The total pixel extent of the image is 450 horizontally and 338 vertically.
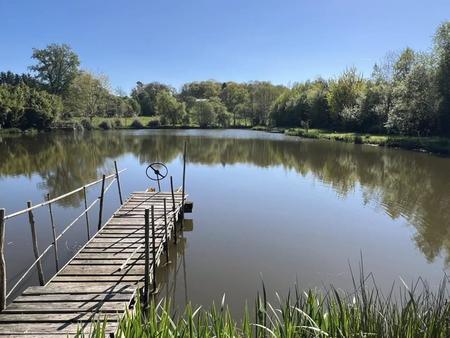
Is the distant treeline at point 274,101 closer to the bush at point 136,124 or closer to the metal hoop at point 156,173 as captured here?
the bush at point 136,124

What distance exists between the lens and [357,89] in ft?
192

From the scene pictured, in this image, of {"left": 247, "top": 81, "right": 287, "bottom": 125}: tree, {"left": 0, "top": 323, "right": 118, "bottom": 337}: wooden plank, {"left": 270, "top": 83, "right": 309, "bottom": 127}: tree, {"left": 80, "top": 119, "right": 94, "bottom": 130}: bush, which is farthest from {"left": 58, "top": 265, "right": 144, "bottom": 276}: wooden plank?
{"left": 247, "top": 81, "right": 287, "bottom": 125}: tree

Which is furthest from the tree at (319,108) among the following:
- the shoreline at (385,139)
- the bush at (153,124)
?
the bush at (153,124)

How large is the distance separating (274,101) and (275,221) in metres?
72.6

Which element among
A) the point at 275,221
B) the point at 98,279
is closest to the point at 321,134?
the point at 275,221

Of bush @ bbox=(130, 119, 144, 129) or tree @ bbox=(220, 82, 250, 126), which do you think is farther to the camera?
tree @ bbox=(220, 82, 250, 126)

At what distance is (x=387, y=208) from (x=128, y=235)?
11183 mm

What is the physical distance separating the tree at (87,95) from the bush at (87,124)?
11.5 ft

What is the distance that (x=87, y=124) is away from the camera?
73312 mm

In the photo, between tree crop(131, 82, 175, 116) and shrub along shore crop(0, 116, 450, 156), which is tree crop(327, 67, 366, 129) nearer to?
shrub along shore crop(0, 116, 450, 156)

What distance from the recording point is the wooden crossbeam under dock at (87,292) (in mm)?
5465

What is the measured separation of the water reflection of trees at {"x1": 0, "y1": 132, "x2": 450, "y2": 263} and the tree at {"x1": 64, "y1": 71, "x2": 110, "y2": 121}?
39628 mm

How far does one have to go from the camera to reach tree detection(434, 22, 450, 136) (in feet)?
115

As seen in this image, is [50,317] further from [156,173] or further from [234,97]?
[234,97]
